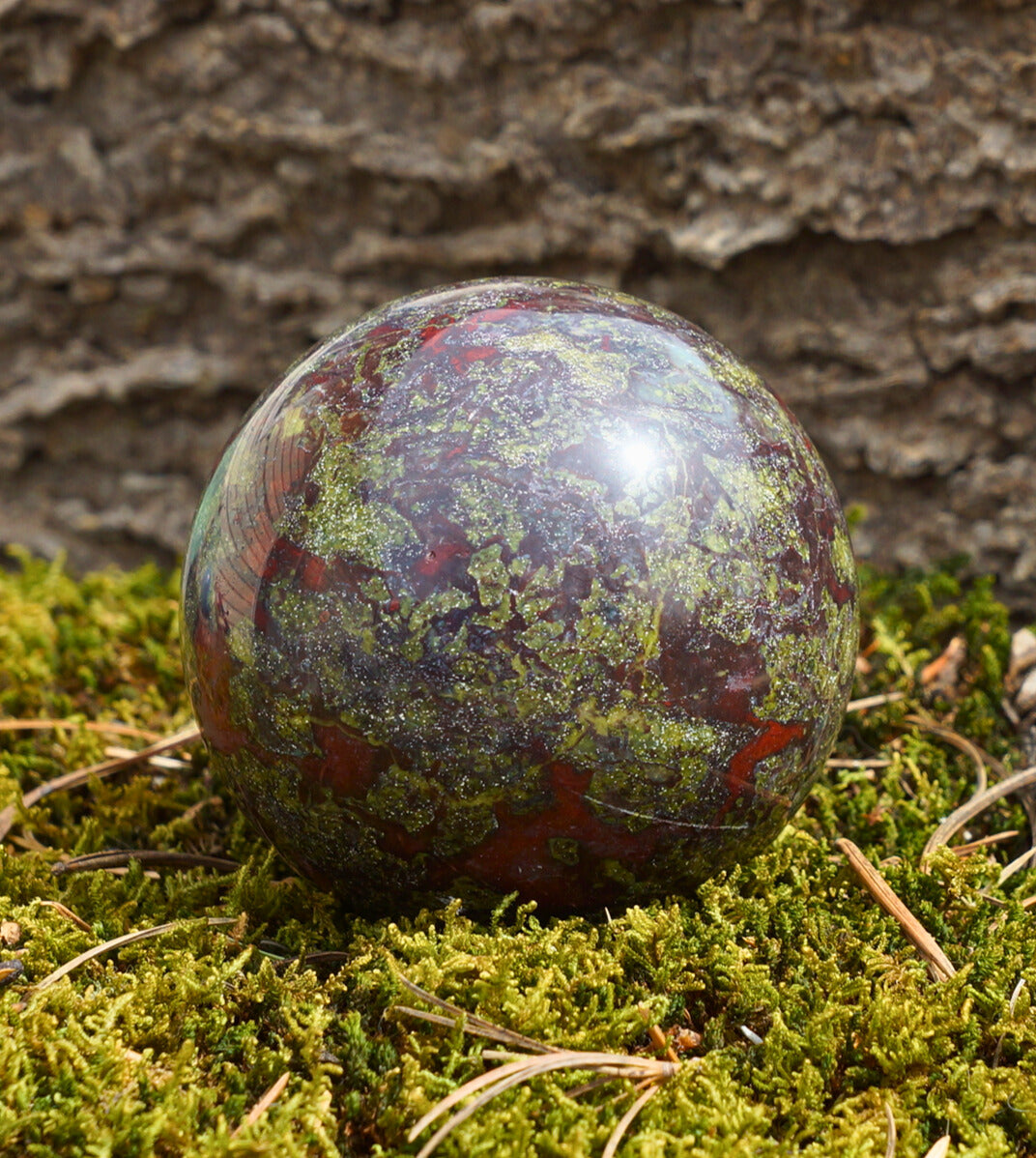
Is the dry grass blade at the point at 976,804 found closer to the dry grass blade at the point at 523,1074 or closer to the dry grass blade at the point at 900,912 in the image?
the dry grass blade at the point at 900,912

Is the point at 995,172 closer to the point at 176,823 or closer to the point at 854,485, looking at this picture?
the point at 854,485

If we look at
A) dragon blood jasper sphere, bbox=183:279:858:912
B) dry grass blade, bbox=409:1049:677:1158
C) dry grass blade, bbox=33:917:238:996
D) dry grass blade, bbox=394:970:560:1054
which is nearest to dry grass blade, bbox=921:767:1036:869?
dragon blood jasper sphere, bbox=183:279:858:912

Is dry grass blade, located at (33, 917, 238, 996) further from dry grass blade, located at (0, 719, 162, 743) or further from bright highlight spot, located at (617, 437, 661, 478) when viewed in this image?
bright highlight spot, located at (617, 437, 661, 478)

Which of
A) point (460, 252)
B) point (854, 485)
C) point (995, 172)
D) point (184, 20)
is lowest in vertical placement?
point (854, 485)

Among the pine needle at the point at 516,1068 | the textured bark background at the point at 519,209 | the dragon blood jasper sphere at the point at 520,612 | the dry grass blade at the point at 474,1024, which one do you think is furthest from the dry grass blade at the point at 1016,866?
the textured bark background at the point at 519,209

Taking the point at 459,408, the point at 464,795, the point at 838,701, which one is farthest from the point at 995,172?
the point at 464,795

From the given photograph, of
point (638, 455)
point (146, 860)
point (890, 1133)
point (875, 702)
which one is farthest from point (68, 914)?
point (875, 702)
